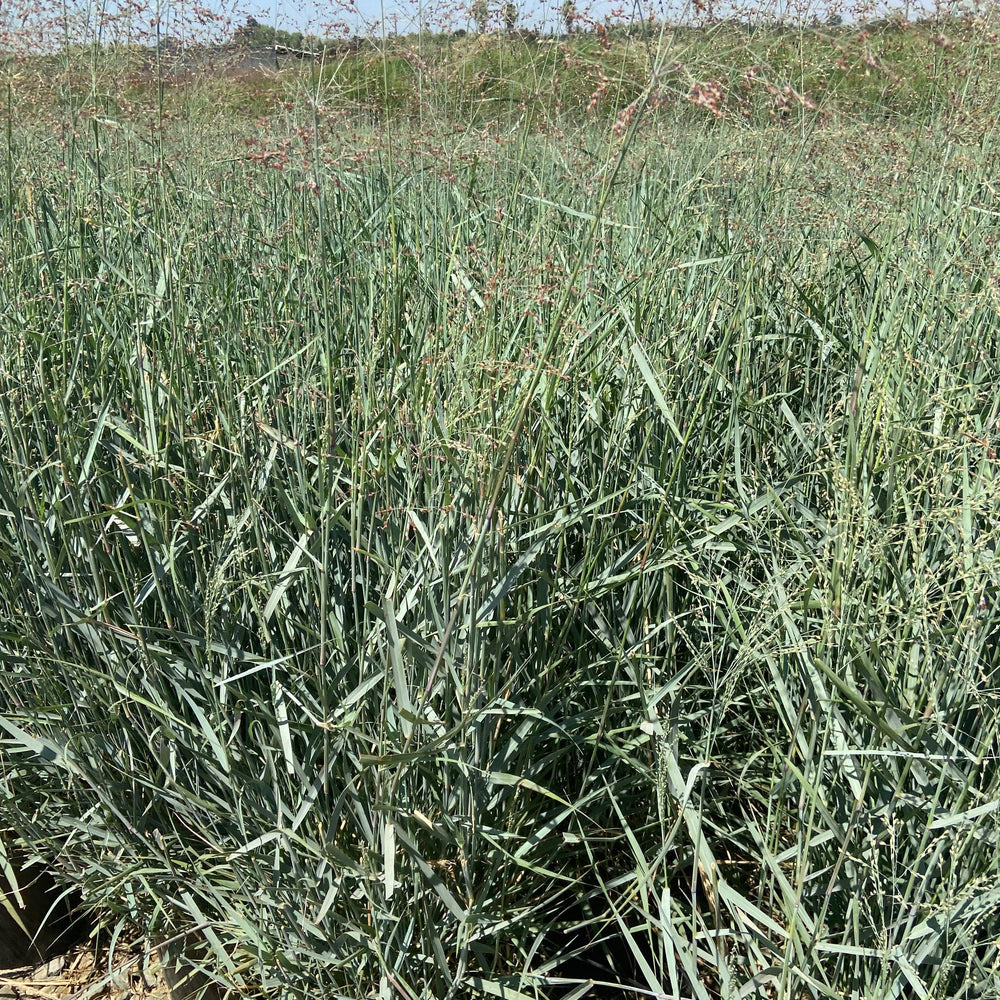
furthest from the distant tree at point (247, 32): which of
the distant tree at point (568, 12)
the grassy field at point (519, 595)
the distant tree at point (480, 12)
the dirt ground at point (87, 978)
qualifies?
the dirt ground at point (87, 978)

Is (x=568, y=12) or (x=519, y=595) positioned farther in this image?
(x=568, y=12)

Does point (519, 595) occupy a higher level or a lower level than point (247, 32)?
lower

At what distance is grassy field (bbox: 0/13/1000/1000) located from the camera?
4.21 ft

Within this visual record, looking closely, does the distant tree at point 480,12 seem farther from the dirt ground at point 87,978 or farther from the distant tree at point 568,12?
the dirt ground at point 87,978

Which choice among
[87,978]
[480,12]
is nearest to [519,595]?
[87,978]

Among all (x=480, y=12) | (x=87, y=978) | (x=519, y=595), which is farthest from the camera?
(x=480, y=12)

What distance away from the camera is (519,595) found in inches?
59.8

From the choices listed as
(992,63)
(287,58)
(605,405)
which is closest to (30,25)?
(287,58)

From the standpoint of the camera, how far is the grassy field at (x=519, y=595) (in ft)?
4.21

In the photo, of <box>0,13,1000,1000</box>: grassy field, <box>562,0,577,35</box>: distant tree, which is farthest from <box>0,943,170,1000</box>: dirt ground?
<box>562,0,577,35</box>: distant tree

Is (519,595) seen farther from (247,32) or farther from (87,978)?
(247,32)

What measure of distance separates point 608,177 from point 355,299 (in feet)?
2.87

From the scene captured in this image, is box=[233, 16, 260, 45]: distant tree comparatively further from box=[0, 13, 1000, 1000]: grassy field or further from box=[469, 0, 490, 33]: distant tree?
box=[469, 0, 490, 33]: distant tree

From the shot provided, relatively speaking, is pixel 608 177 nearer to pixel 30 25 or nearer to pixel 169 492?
pixel 169 492
